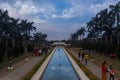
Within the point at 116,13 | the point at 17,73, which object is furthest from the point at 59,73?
the point at 116,13

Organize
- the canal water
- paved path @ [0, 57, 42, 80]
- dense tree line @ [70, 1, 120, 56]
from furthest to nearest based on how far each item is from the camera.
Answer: dense tree line @ [70, 1, 120, 56], the canal water, paved path @ [0, 57, 42, 80]

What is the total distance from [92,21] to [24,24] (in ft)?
83.7

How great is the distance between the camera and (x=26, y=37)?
422 ft

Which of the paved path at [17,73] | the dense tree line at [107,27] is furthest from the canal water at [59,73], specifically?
the dense tree line at [107,27]

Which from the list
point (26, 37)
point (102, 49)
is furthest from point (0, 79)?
point (26, 37)

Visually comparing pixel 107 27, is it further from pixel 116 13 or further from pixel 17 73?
pixel 17 73

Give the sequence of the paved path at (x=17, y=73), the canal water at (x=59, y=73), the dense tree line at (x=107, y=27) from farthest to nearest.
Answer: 1. the dense tree line at (x=107, y=27)
2. the canal water at (x=59, y=73)
3. the paved path at (x=17, y=73)

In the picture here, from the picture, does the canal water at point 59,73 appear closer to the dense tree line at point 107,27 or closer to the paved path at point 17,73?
the paved path at point 17,73

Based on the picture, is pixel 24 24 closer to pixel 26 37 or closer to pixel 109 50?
pixel 26 37

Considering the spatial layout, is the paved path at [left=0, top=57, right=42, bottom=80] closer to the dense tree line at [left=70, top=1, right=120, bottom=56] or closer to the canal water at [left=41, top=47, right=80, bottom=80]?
the canal water at [left=41, top=47, right=80, bottom=80]

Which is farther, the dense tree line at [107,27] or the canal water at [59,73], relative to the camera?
the dense tree line at [107,27]

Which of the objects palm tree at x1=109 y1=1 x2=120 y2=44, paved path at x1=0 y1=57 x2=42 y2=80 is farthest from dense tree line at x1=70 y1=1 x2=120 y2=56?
paved path at x1=0 y1=57 x2=42 y2=80

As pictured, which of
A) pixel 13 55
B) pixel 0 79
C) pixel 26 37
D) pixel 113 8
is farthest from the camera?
pixel 26 37

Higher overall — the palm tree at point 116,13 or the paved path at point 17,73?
the palm tree at point 116,13
